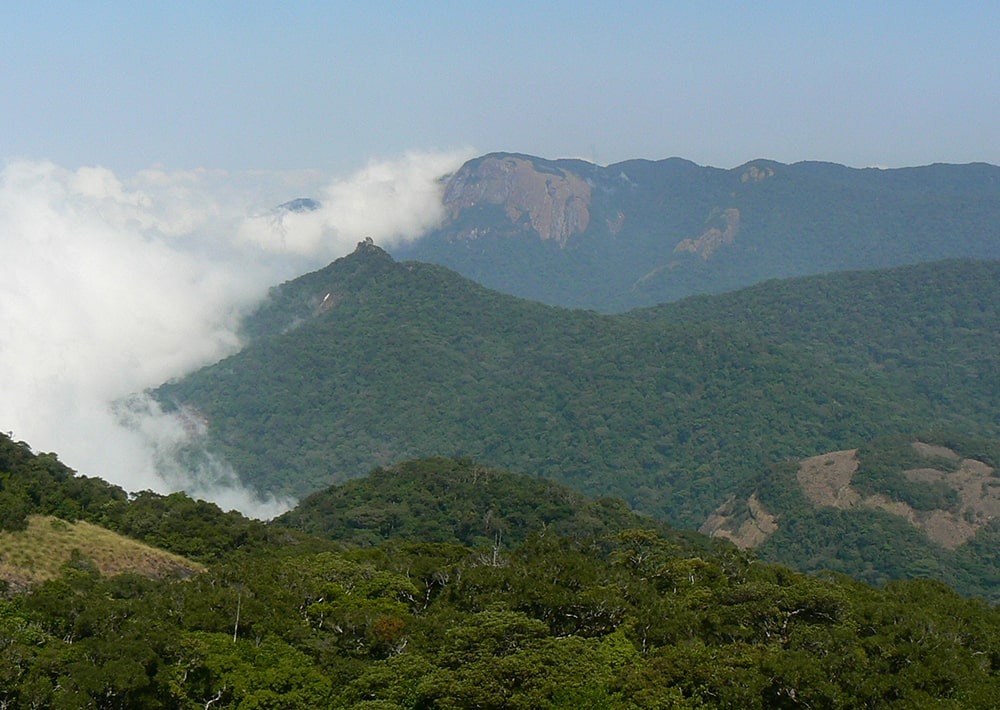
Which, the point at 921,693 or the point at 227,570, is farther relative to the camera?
the point at 227,570

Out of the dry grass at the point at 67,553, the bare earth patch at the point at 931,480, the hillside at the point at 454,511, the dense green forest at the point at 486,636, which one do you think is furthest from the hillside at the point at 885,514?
the dry grass at the point at 67,553

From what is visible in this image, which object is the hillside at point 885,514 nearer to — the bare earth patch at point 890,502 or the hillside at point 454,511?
the bare earth patch at point 890,502

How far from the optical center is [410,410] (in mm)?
193750

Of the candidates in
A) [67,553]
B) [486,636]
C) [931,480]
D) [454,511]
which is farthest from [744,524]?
[486,636]

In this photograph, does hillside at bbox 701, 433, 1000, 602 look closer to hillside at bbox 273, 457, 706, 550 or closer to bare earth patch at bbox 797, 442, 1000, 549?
bare earth patch at bbox 797, 442, 1000, 549

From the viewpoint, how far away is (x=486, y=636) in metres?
40.0

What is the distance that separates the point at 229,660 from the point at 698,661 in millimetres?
16234

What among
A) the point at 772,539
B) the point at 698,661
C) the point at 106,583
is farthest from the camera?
the point at 772,539

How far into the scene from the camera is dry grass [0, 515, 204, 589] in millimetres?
49312

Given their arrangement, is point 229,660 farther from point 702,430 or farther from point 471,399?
point 471,399

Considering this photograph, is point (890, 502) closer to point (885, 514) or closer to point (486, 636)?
point (885, 514)

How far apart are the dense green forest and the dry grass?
1.13 m

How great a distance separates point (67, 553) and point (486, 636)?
78.0 feet

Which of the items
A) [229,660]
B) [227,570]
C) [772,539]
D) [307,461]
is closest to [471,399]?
[307,461]
